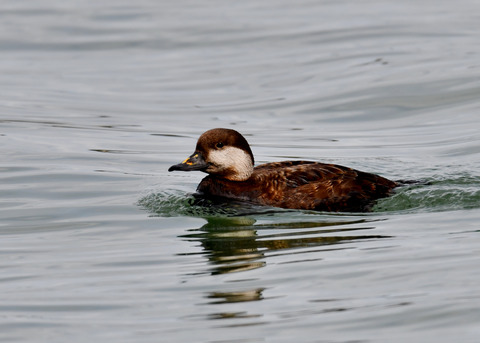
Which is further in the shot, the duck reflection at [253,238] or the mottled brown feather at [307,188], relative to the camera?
the mottled brown feather at [307,188]

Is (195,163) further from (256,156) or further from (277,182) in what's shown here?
(256,156)

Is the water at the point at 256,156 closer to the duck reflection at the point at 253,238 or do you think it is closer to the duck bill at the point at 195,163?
the duck reflection at the point at 253,238

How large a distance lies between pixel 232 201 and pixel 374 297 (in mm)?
3562

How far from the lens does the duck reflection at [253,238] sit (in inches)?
336

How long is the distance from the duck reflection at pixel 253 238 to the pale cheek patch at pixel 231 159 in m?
0.70

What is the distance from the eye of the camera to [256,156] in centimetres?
1430

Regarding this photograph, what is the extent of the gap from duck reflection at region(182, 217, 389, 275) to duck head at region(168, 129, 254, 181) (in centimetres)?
71

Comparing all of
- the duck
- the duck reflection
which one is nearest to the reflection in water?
the duck reflection

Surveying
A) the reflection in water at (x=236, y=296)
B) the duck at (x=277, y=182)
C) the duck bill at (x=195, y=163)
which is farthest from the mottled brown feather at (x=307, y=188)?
the reflection in water at (x=236, y=296)

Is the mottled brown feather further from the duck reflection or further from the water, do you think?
the duck reflection

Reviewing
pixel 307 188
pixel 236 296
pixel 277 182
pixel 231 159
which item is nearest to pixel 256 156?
pixel 231 159

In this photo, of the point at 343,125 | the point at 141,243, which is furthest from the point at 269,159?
the point at 141,243

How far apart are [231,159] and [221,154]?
0.12 metres

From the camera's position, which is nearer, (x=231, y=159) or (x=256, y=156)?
(x=231, y=159)
